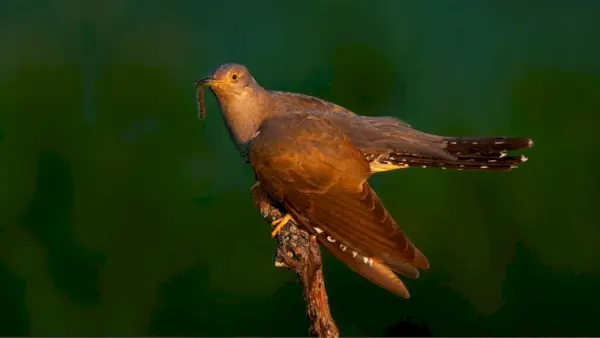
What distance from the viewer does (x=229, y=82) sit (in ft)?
7.17

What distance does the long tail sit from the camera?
6.86 ft

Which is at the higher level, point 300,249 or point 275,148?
point 275,148

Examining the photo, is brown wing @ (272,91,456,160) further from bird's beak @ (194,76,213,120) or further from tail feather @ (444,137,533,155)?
bird's beak @ (194,76,213,120)

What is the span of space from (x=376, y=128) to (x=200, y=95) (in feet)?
1.67

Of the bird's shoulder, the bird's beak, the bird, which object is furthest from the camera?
the bird's shoulder

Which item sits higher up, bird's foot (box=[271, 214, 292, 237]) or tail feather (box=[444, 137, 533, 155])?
tail feather (box=[444, 137, 533, 155])

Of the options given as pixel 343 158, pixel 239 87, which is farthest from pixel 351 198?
pixel 239 87

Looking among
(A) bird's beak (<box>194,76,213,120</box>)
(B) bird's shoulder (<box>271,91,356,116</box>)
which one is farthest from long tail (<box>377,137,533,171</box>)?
(A) bird's beak (<box>194,76,213,120</box>)

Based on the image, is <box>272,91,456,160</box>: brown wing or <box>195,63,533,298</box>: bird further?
<box>272,91,456,160</box>: brown wing

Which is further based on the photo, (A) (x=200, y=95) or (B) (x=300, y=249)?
(A) (x=200, y=95)

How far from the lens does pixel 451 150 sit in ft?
7.19

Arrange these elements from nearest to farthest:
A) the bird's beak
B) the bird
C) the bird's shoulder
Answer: the bird < the bird's beak < the bird's shoulder

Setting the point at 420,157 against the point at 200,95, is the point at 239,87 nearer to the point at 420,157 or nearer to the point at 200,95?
the point at 200,95

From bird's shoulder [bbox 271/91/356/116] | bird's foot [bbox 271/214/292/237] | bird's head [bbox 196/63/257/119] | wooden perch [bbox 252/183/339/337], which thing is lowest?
wooden perch [bbox 252/183/339/337]
